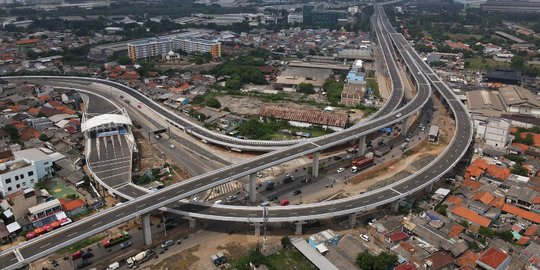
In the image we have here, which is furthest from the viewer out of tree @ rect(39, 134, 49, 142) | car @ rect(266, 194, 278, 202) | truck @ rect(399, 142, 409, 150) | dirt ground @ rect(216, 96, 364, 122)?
dirt ground @ rect(216, 96, 364, 122)

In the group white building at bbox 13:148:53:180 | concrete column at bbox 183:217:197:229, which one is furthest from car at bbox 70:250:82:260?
white building at bbox 13:148:53:180

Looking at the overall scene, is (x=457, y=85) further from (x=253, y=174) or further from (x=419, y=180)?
(x=253, y=174)

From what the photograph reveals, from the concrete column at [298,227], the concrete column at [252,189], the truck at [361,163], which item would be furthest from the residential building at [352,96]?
the concrete column at [298,227]

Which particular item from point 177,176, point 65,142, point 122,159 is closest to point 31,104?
point 65,142

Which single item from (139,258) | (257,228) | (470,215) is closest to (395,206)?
(470,215)

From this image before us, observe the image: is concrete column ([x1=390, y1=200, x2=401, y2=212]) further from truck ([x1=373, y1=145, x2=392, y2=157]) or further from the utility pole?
truck ([x1=373, y1=145, x2=392, y2=157])

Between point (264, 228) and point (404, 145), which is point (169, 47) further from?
point (264, 228)
